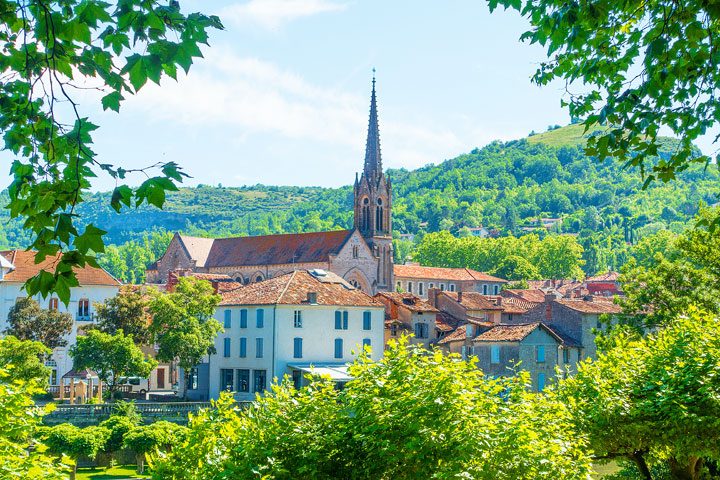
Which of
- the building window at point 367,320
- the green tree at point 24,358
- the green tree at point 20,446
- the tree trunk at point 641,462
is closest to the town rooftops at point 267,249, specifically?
the building window at point 367,320

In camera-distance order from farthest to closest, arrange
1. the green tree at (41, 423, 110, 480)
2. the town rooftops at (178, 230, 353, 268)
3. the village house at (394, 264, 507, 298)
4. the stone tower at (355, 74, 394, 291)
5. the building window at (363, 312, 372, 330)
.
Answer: the village house at (394, 264, 507, 298), the stone tower at (355, 74, 394, 291), the town rooftops at (178, 230, 353, 268), the building window at (363, 312, 372, 330), the green tree at (41, 423, 110, 480)

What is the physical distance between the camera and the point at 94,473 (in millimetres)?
46938

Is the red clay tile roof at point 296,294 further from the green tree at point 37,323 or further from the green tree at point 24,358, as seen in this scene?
the green tree at point 24,358

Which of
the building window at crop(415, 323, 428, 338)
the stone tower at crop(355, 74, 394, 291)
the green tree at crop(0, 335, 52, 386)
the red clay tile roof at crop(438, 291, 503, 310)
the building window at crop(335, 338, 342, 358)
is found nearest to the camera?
the green tree at crop(0, 335, 52, 386)

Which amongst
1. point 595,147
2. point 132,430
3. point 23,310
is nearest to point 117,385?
point 23,310

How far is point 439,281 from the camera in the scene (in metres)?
148

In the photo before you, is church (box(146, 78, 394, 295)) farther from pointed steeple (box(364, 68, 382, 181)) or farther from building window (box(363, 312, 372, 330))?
building window (box(363, 312, 372, 330))

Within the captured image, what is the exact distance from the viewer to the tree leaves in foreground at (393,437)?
746 inches

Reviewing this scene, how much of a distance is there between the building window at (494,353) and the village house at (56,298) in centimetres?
2790

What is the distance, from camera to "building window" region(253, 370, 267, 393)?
6131 cm

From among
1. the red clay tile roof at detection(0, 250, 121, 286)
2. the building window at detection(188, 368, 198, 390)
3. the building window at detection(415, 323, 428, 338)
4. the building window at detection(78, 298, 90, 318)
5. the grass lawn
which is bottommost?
the grass lawn

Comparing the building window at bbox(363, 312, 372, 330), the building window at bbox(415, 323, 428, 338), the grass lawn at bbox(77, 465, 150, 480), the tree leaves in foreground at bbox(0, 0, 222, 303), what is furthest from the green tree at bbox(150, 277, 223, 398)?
the tree leaves in foreground at bbox(0, 0, 222, 303)

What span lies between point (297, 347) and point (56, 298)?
22173 millimetres

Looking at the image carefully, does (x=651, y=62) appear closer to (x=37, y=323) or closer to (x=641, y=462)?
(x=641, y=462)
